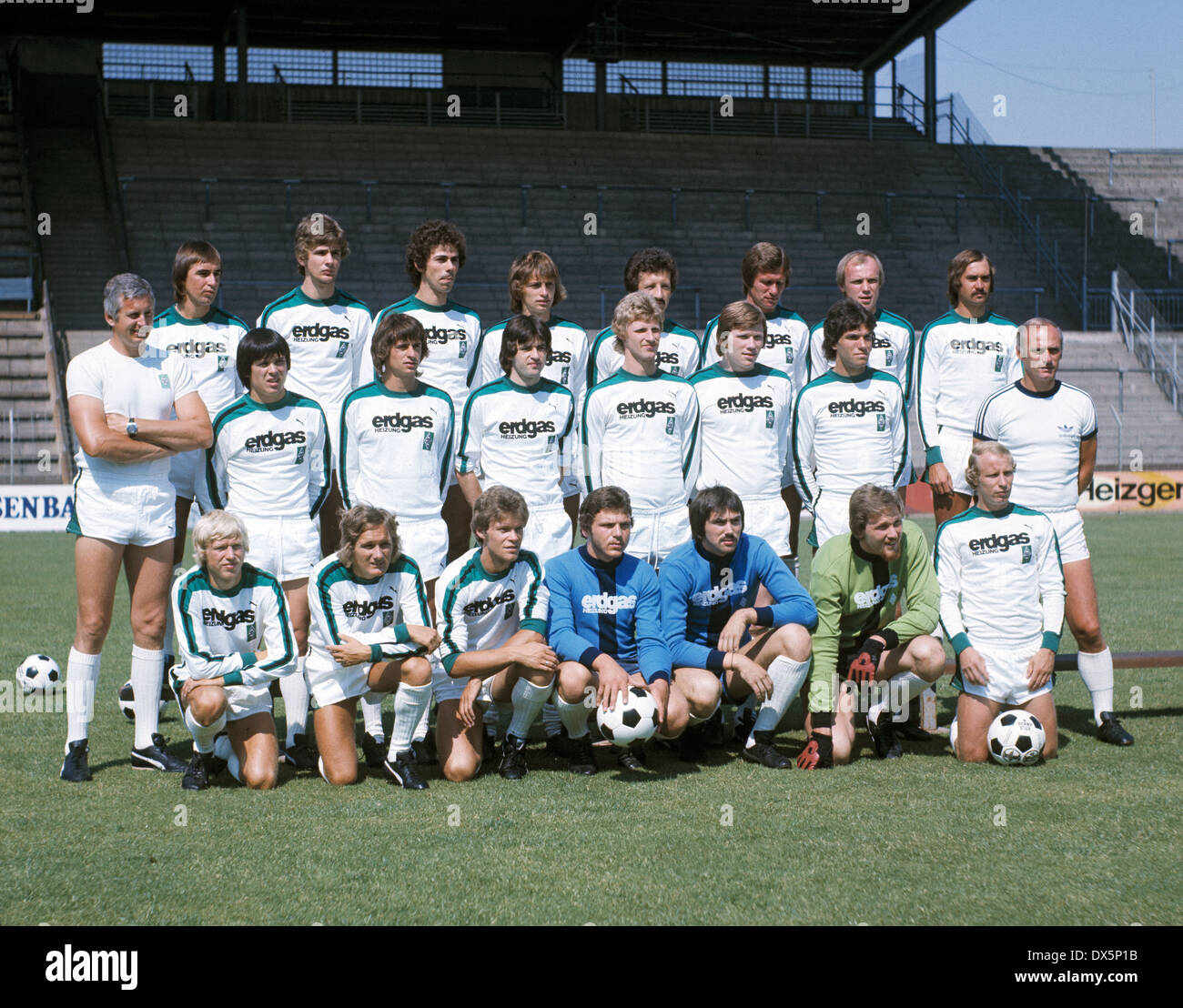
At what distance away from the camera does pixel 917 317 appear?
24984mm

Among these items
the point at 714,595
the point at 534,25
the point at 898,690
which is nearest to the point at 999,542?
the point at 898,690

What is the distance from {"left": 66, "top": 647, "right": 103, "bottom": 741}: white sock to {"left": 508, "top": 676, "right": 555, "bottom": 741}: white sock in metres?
1.68

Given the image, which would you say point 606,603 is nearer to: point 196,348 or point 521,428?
point 521,428

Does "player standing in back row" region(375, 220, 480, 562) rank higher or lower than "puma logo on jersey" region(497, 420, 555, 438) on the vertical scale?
higher

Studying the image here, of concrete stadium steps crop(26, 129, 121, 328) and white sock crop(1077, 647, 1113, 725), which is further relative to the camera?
concrete stadium steps crop(26, 129, 121, 328)

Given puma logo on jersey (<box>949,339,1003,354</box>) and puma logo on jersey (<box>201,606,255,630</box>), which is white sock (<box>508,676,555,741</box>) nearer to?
puma logo on jersey (<box>201,606,255,630</box>)

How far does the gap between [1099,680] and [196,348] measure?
14.5 feet

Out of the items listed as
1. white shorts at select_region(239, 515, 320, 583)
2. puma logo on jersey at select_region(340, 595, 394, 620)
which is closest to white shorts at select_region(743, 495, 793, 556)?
puma logo on jersey at select_region(340, 595, 394, 620)

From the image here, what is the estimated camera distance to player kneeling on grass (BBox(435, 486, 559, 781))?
17.2 ft

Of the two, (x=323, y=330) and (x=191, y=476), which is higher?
(x=323, y=330)

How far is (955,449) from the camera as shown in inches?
255

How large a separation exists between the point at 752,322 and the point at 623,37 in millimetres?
25215

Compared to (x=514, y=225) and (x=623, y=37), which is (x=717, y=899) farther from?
(x=623, y=37)

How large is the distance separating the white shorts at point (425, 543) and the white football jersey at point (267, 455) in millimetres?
440
